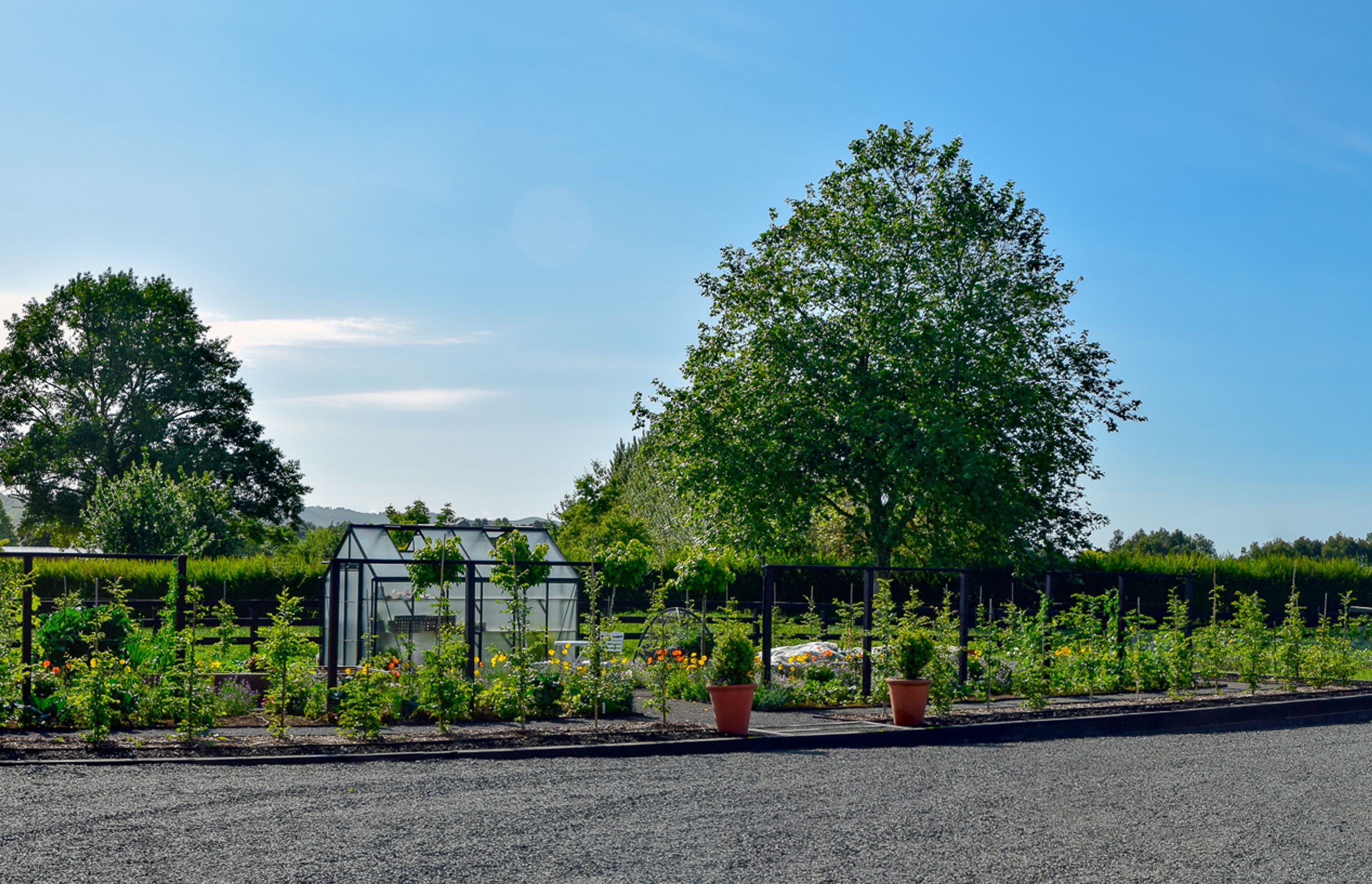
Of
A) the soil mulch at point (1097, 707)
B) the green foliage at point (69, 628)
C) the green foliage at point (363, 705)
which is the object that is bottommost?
the soil mulch at point (1097, 707)

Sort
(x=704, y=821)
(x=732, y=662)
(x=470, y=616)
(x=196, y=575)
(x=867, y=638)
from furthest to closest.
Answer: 1. (x=196, y=575)
2. (x=867, y=638)
3. (x=470, y=616)
4. (x=732, y=662)
5. (x=704, y=821)

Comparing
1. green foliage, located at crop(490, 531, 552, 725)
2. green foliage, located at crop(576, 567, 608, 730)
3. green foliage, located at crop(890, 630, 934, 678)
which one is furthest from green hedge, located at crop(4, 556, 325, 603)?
green foliage, located at crop(890, 630, 934, 678)

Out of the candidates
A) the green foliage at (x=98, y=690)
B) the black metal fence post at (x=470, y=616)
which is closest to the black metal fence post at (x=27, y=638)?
→ the green foliage at (x=98, y=690)

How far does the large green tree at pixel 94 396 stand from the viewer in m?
42.6

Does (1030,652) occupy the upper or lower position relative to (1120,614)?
lower

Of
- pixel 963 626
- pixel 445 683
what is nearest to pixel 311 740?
pixel 445 683

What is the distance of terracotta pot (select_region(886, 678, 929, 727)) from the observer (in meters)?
11.8

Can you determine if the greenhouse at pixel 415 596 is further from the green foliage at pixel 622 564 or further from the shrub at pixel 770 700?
the shrub at pixel 770 700

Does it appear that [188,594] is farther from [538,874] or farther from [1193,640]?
[1193,640]

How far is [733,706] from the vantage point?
433 inches

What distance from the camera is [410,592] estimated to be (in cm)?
1766

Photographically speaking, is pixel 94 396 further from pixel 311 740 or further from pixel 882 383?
pixel 311 740

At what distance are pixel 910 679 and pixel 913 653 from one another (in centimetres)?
29

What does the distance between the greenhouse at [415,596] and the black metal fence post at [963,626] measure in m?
5.34
